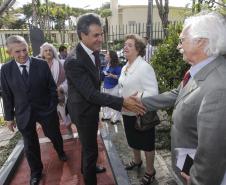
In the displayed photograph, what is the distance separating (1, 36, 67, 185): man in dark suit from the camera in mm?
3885

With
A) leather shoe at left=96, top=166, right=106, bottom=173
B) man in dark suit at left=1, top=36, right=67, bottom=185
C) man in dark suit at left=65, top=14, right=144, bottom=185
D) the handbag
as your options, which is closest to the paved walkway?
leather shoe at left=96, top=166, right=106, bottom=173

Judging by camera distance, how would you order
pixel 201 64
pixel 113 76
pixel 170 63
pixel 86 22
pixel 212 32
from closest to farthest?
pixel 212 32 → pixel 201 64 → pixel 86 22 → pixel 170 63 → pixel 113 76

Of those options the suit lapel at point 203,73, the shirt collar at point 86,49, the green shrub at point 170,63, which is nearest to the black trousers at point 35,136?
the shirt collar at point 86,49

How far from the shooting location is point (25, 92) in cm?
392

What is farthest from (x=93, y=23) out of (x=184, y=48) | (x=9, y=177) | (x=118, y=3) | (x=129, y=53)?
(x=118, y=3)

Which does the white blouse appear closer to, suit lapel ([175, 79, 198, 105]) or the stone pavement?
suit lapel ([175, 79, 198, 105])

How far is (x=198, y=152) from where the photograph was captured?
1944mm

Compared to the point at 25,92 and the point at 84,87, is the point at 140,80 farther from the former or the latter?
the point at 25,92

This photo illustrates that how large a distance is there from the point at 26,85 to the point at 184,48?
2522 mm

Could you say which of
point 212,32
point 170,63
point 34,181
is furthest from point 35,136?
point 212,32

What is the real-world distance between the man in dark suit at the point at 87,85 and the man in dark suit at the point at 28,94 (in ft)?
2.90

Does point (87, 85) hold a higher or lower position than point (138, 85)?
higher

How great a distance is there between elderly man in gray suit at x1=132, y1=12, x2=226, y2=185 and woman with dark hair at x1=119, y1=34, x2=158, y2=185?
1288 mm

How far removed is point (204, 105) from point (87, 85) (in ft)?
5.09
